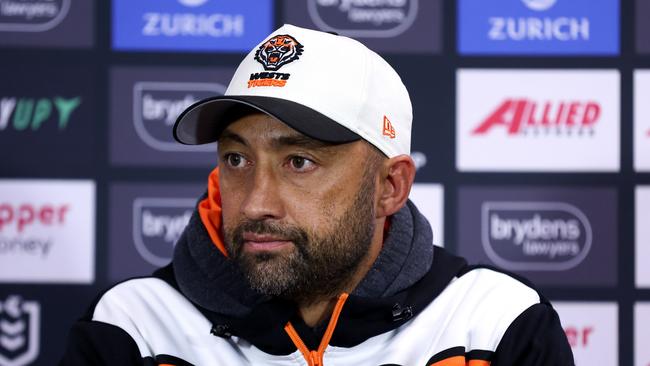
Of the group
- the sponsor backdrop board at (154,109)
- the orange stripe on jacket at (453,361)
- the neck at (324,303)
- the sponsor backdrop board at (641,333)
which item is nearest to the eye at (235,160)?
the neck at (324,303)

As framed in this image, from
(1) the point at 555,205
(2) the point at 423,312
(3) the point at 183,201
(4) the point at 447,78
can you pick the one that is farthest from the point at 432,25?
(2) the point at 423,312

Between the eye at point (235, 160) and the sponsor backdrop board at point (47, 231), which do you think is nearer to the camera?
the eye at point (235, 160)

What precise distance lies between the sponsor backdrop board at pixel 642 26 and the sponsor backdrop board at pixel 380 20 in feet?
1.63

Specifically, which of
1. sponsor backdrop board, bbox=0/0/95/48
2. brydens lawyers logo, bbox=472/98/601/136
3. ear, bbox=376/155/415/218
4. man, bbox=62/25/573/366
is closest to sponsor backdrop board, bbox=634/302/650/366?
brydens lawyers logo, bbox=472/98/601/136

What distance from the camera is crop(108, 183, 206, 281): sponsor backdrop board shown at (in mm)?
2113

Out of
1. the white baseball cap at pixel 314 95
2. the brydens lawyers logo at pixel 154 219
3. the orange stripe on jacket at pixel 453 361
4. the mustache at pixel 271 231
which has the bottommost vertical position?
the orange stripe on jacket at pixel 453 361

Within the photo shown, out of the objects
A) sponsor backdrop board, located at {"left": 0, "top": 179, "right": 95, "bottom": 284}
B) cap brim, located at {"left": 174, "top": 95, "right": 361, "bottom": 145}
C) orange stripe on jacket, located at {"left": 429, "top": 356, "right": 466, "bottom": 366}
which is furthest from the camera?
sponsor backdrop board, located at {"left": 0, "top": 179, "right": 95, "bottom": 284}

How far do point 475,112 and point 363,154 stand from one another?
1096mm

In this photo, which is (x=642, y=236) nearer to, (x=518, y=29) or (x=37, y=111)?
(x=518, y=29)

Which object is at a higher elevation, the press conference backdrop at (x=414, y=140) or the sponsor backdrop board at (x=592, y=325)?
the press conference backdrop at (x=414, y=140)

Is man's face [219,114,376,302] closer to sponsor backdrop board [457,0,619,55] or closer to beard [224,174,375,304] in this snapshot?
beard [224,174,375,304]

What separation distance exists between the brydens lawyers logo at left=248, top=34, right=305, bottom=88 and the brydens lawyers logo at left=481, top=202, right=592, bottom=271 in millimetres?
1138

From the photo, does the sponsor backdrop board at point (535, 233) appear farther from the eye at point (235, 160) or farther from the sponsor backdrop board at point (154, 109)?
the eye at point (235, 160)

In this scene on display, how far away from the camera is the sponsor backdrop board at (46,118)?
82.8 inches
